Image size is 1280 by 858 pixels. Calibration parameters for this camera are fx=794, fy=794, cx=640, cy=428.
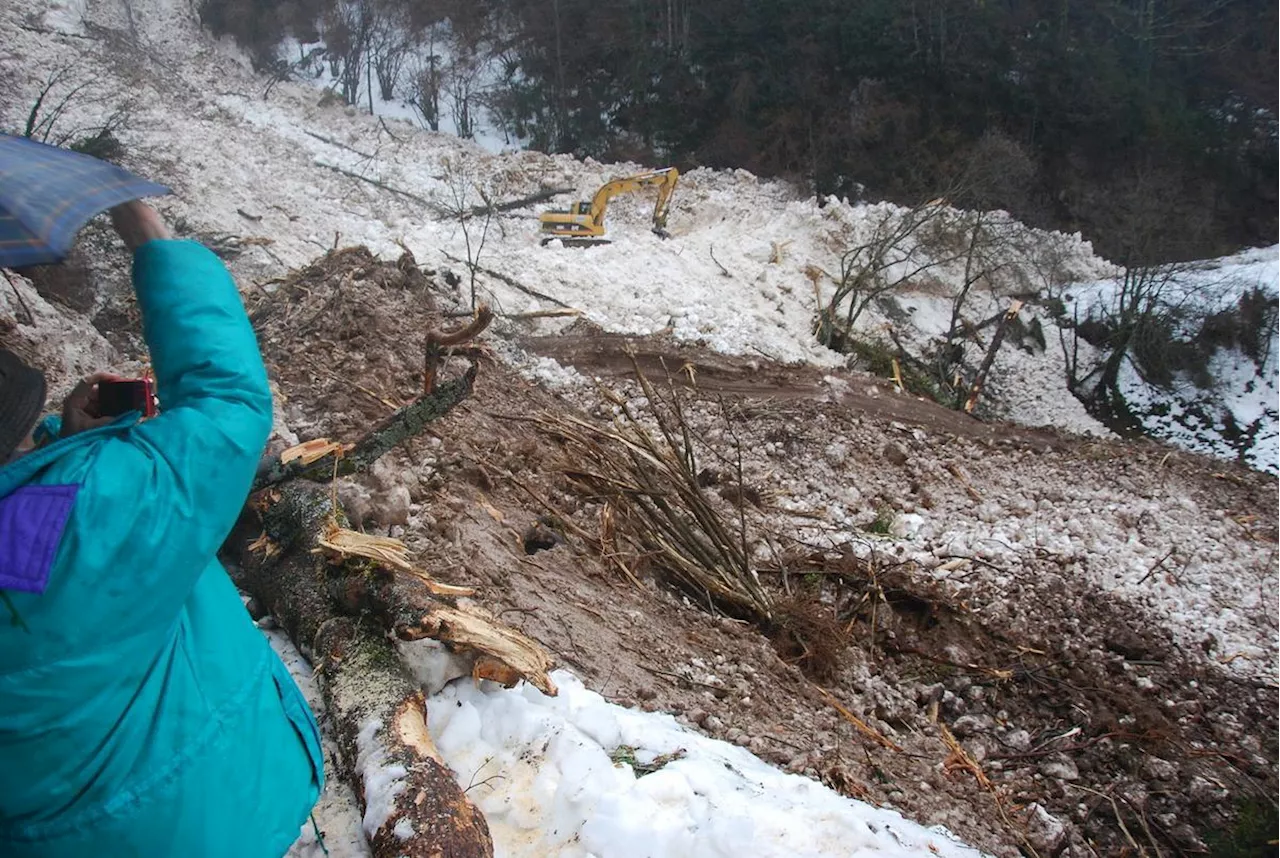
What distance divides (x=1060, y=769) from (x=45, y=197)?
4465 mm

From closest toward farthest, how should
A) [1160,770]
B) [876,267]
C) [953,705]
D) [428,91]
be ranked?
[1160,770]
[953,705]
[876,267]
[428,91]

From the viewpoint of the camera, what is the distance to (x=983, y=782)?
11.6 feet

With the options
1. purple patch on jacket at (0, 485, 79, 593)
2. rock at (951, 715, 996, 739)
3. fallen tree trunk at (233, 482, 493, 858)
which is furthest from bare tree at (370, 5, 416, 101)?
purple patch on jacket at (0, 485, 79, 593)

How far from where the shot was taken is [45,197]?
Result: 122 centimetres

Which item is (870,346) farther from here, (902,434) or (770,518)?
(770,518)

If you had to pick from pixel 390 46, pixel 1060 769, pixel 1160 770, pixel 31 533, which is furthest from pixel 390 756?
pixel 390 46

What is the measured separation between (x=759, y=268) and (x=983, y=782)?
9.13 metres

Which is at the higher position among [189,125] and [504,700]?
[189,125]

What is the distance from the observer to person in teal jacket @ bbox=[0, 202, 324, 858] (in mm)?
1064

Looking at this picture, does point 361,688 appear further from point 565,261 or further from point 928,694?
point 565,261

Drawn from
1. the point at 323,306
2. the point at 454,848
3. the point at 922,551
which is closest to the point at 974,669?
the point at 922,551

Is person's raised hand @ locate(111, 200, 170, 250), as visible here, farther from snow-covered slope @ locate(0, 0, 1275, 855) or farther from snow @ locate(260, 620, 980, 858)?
snow-covered slope @ locate(0, 0, 1275, 855)

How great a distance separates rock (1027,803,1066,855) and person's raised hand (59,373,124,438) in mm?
3554

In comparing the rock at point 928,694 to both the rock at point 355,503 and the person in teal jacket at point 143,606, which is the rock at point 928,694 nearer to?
the rock at point 355,503
